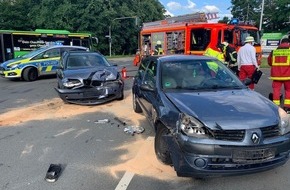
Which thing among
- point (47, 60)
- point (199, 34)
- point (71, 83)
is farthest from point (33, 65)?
point (199, 34)

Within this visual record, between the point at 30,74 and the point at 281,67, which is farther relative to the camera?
the point at 30,74

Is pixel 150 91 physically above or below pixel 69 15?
below

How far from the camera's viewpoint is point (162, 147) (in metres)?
4.48

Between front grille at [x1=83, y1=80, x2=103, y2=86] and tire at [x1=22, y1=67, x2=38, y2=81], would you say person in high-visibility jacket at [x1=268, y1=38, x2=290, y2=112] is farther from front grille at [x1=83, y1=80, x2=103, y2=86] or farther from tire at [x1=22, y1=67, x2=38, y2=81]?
tire at [x1=22, y1=67, x2=38, y2=81]

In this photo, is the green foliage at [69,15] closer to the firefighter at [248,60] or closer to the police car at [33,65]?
the police car at [33,65]

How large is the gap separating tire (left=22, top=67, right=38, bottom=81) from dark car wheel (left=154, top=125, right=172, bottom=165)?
11.4m

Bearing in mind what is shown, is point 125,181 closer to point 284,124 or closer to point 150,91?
point 150,91

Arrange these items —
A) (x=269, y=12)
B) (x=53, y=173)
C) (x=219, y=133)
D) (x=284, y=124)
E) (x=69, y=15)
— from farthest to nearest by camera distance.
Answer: (x=269, y=12) → (x=69, y=15) → (x=53, y=173) → (x=284, y=124) → (x=219, y=133)

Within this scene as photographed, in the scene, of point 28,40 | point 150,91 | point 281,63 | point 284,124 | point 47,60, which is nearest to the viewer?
point 284,124

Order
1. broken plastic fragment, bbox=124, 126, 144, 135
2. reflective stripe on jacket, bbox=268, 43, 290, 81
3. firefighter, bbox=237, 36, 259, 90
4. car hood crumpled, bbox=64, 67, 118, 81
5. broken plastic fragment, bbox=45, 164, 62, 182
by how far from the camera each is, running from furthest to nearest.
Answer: car hood crumpled, bbox=64, 67, 118, 81 → firefighter, bbox=237, 36, 259, 90 → reflective stripe on jacket, bbox=268, 43, 290, 81 → broken plastic fragment, bbox=124, 126, 144, 135 → broken plastic fragment, bbox=45, 164, 62, 182

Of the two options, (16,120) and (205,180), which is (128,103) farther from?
(205,180)

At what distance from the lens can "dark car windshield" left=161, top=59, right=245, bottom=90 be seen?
507 centimetres

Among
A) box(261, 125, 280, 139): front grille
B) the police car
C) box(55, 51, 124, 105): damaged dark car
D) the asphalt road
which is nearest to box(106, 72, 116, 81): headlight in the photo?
box(55, 51, 124, 105): damaged dark car

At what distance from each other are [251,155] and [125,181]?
1.57 metres
